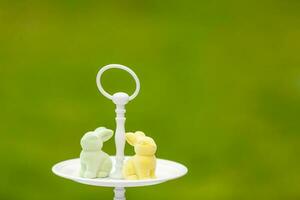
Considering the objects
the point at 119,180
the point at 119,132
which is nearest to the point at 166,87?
the point at 119,132

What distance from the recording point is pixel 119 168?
148cm

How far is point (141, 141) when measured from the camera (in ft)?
4.81

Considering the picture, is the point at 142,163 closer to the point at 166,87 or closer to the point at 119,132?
the point at 119,132

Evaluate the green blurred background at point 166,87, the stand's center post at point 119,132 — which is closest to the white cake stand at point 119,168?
the stand's center post at point 119,132

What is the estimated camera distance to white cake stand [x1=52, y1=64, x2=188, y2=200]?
1365mm

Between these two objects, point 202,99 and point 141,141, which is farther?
point 202,99

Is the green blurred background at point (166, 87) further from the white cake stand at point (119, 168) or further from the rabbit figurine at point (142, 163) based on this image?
the rabbit figurine at point (142, 163)

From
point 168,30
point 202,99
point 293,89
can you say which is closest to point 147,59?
point 168,30

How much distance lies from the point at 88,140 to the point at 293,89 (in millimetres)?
981

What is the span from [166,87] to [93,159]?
68 centimetres

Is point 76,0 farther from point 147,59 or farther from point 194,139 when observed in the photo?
point 194,139

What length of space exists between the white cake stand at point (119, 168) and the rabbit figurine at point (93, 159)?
1.1 inches

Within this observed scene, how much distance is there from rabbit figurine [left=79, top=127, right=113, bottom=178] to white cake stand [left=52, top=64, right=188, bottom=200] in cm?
3

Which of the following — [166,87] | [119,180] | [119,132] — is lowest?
[119,180]
